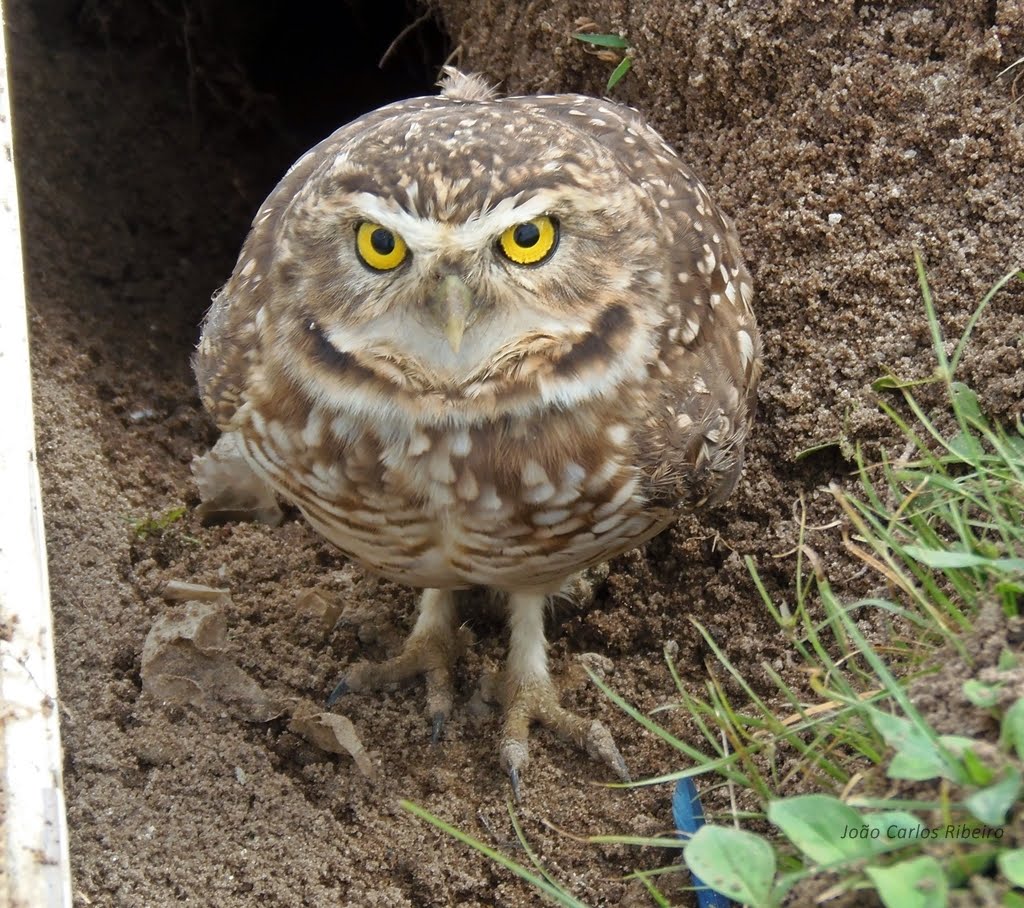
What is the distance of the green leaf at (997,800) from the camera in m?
1.35

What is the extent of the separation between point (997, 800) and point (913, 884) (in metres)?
0.15

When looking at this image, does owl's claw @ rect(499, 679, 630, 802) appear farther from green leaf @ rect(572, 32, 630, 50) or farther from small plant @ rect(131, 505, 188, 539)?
green leaf @ rect(572, 32, 630, 50)

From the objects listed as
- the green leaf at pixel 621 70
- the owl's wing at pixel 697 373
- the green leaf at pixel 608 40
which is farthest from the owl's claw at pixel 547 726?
the green leaf at pixel 608 40

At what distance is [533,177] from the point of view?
75.0 inches

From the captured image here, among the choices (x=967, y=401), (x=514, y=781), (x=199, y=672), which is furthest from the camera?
(x=199, y=672)

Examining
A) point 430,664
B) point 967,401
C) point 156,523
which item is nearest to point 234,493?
point 156,523

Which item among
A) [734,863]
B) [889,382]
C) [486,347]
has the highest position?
[486,347]

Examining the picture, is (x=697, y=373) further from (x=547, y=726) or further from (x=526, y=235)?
(x=547, y=726)

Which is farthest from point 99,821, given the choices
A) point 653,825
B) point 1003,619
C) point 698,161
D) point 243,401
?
point 698,161

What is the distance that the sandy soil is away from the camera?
232 centimetres

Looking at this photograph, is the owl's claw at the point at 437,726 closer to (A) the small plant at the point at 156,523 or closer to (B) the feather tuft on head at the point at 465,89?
(A) the small plant at the point at 156,523

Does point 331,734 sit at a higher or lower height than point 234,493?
lower

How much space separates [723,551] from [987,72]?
141cm

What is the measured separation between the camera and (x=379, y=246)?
1947mm
